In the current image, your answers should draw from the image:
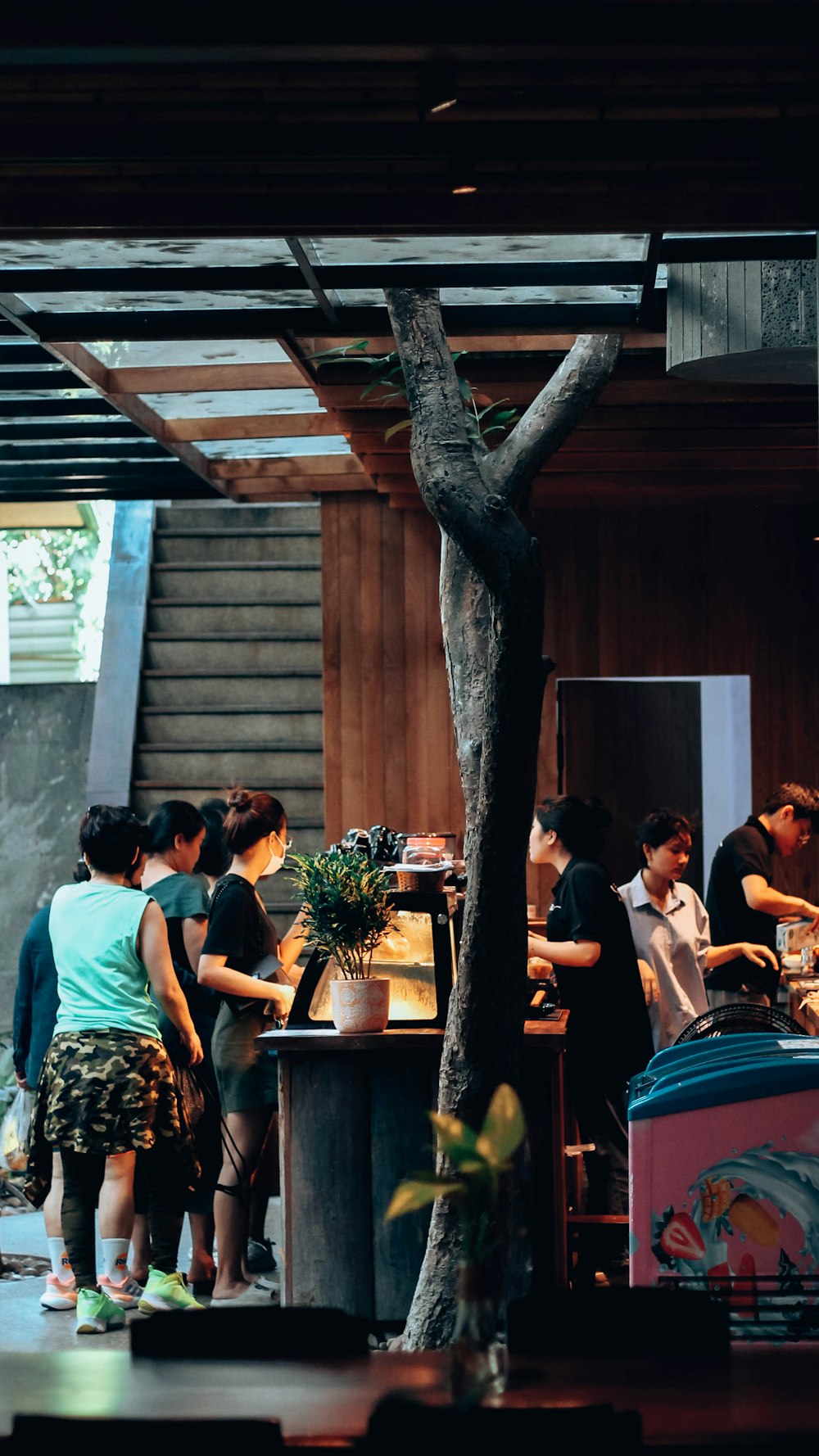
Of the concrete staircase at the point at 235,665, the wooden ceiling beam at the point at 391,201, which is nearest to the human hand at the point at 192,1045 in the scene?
the wooden ceiling beam at the point at 391,201

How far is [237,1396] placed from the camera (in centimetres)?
232

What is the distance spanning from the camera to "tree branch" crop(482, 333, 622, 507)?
545 cm

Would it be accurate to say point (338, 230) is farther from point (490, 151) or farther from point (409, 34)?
point (409, 34)

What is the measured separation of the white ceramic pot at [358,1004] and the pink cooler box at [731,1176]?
4.76 ft

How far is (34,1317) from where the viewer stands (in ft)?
18.5

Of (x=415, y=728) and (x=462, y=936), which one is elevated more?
(x=415, y=728)

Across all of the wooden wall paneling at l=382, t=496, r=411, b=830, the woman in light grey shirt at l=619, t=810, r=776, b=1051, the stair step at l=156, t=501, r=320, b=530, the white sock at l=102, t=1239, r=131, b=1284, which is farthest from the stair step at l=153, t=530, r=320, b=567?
the white sock at l=102, t=1239, r=131, b=1284

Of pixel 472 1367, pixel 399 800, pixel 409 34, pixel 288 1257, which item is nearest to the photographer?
pixel 472 1367

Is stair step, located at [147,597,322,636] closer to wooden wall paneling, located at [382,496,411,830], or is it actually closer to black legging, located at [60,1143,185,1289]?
wooden wall paneling, located at [382,496,411,830]

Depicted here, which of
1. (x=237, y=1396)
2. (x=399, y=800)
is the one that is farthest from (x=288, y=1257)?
(x=399, y=800)

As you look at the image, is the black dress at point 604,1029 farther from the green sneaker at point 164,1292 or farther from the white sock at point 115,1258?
the white sock at point 115,1258

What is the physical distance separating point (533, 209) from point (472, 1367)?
203 cm

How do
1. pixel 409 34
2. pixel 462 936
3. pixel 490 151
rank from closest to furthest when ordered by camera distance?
pixel 409 34 → pixel 490 151 → pixel 462 936

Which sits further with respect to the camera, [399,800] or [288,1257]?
[399,800]
